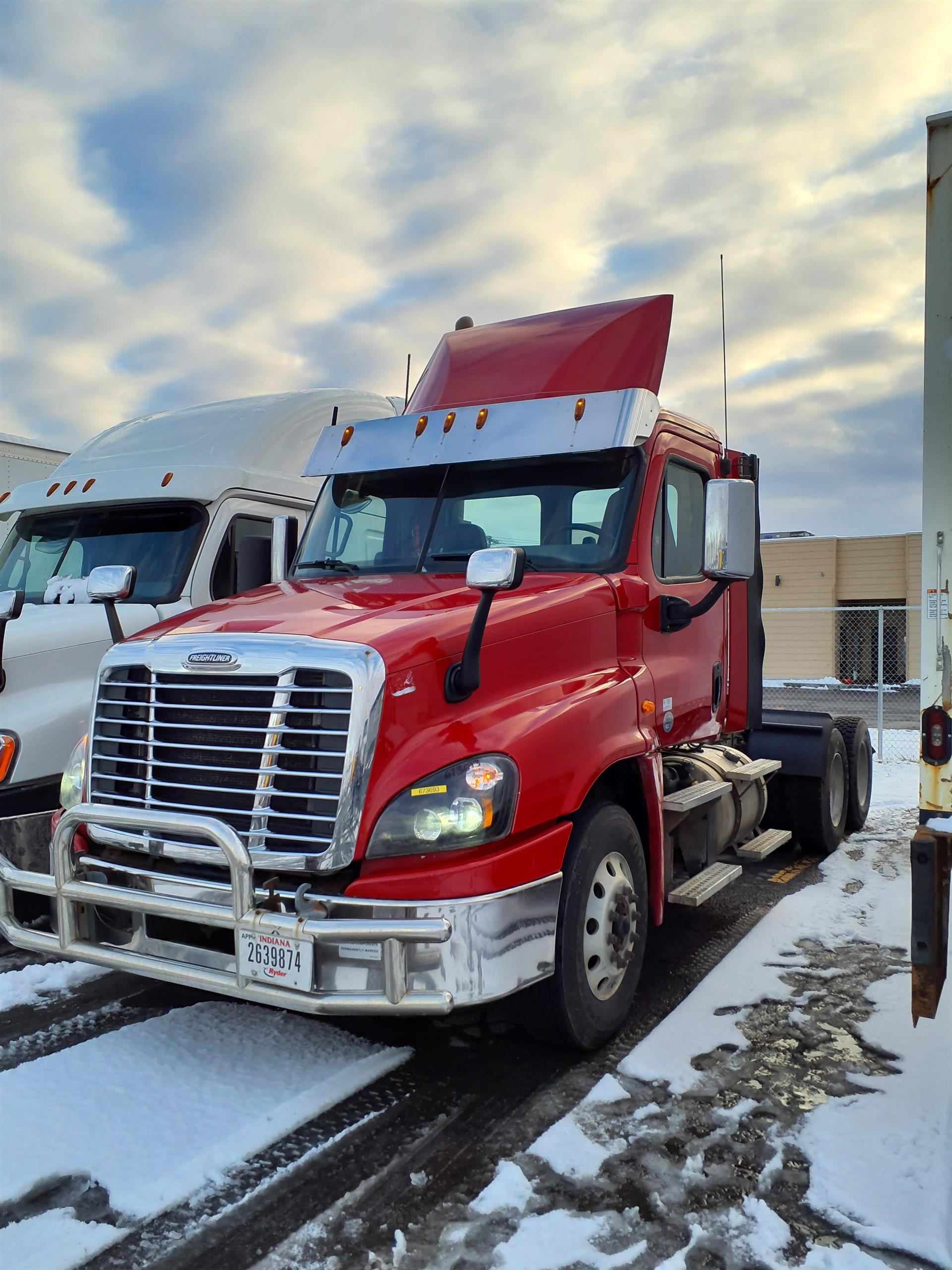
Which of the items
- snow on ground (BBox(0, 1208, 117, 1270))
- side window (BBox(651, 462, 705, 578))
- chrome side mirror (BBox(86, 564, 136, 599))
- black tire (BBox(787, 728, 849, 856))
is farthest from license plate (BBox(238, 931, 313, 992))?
black tire (BBox(787, 728, 849, 856))

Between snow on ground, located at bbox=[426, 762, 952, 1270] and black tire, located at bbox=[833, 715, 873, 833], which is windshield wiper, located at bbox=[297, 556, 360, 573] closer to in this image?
snow on ground, located at bbox=[426, 762, 952, 1270]

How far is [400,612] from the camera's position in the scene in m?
3.83

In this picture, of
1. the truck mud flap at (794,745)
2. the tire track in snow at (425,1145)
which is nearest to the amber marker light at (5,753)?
the tire track in snow at (425,1145)

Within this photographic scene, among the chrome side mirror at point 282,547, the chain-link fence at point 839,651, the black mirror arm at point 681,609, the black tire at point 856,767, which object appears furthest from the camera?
the chain-link fence at point 839,651

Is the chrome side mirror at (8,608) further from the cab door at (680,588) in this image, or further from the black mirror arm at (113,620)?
the cab door at (680,588)

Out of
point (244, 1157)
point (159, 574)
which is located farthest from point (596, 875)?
point (159, 574)

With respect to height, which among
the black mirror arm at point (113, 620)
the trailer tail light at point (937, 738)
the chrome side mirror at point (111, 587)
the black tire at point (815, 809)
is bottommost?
the black tire at point (815, 809)

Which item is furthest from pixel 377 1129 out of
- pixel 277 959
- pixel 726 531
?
pixel 726 531

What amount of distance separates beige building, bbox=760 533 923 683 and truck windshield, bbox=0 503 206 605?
2802 cm

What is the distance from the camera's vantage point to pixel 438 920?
3.17m

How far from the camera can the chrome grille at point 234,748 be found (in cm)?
338

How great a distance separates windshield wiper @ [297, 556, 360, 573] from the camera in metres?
5.01

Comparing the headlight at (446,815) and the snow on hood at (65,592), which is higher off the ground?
the snow on hood at (65,592)

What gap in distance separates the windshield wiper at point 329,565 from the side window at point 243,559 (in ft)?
1.07
